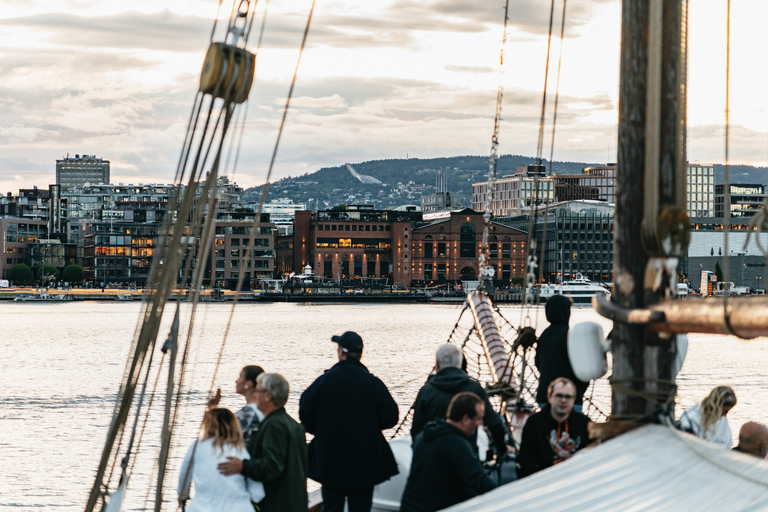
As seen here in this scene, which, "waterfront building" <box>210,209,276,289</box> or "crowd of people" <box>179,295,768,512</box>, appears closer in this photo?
"crowd of people" <box>179,295,768,512</box>

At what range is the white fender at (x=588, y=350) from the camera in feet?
12.0

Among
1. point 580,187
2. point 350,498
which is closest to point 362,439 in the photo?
point 350,498

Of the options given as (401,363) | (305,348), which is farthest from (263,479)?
(305,348)

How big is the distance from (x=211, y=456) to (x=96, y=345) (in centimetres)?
Result: 5906

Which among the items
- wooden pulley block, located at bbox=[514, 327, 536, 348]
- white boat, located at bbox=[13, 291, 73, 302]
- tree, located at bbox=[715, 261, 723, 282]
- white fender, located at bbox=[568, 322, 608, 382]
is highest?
tree, located at bbox=[715, 261, 723, 282]

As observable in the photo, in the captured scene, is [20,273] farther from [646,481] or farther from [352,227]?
[646,481]

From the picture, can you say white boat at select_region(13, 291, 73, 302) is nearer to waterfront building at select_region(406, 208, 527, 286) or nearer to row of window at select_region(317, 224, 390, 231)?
row of window at select_region(317, 224, 390, 231)

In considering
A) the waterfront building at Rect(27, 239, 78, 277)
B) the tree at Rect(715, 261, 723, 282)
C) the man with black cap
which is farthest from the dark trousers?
the waterfront building at Rect(27, 239, 78, 277)

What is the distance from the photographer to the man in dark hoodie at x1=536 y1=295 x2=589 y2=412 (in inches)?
254

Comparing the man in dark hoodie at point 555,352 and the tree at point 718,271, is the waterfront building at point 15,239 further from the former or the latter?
the man in dark hoodie at point 555,352

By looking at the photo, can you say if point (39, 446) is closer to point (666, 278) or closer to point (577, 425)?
point (577, 425)

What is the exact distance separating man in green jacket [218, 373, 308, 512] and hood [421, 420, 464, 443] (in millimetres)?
832

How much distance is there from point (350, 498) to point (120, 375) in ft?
124

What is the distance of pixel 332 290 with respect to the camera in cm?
14362
